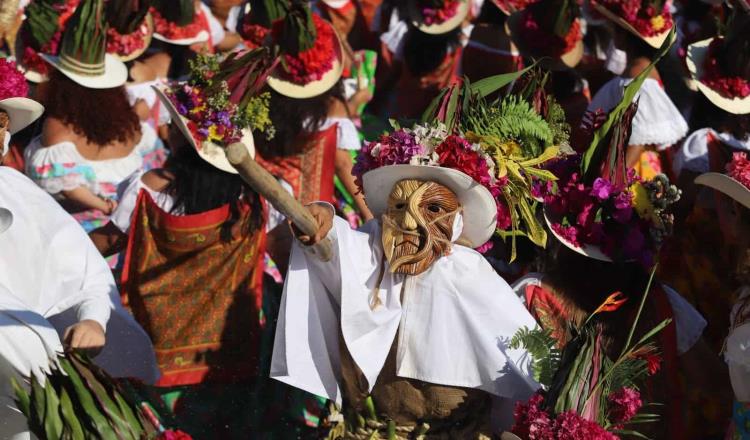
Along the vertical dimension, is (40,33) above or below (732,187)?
below

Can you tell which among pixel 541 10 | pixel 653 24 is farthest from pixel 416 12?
pixel 653 24

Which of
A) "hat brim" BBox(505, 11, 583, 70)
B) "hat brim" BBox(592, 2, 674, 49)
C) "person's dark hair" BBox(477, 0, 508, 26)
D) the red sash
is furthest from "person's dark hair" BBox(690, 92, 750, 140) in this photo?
the red sash

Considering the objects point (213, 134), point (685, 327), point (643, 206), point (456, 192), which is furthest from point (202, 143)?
point (685, 327)

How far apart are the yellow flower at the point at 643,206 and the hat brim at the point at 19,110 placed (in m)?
2.28

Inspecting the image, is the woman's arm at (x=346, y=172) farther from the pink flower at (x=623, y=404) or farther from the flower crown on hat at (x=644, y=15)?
the pink flower at (x=623, y=404)

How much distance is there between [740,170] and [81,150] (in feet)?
11.2

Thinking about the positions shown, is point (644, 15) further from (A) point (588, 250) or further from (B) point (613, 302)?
(B) point (613, 302)

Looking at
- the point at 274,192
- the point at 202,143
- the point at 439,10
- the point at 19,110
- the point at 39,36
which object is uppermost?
the point at 274,192

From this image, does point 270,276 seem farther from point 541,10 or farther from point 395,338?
point 541,10

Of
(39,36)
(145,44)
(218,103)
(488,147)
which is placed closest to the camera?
(488,147)

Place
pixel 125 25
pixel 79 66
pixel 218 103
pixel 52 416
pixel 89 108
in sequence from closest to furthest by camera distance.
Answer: pixel 52 416, pixel 218 103, pixel 79 66, pixel 89 108, pixel 125 25

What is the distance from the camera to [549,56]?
717 centimetres

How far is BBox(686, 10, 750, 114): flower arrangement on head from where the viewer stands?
6.29 m

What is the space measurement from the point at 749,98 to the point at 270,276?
2.74 meters
